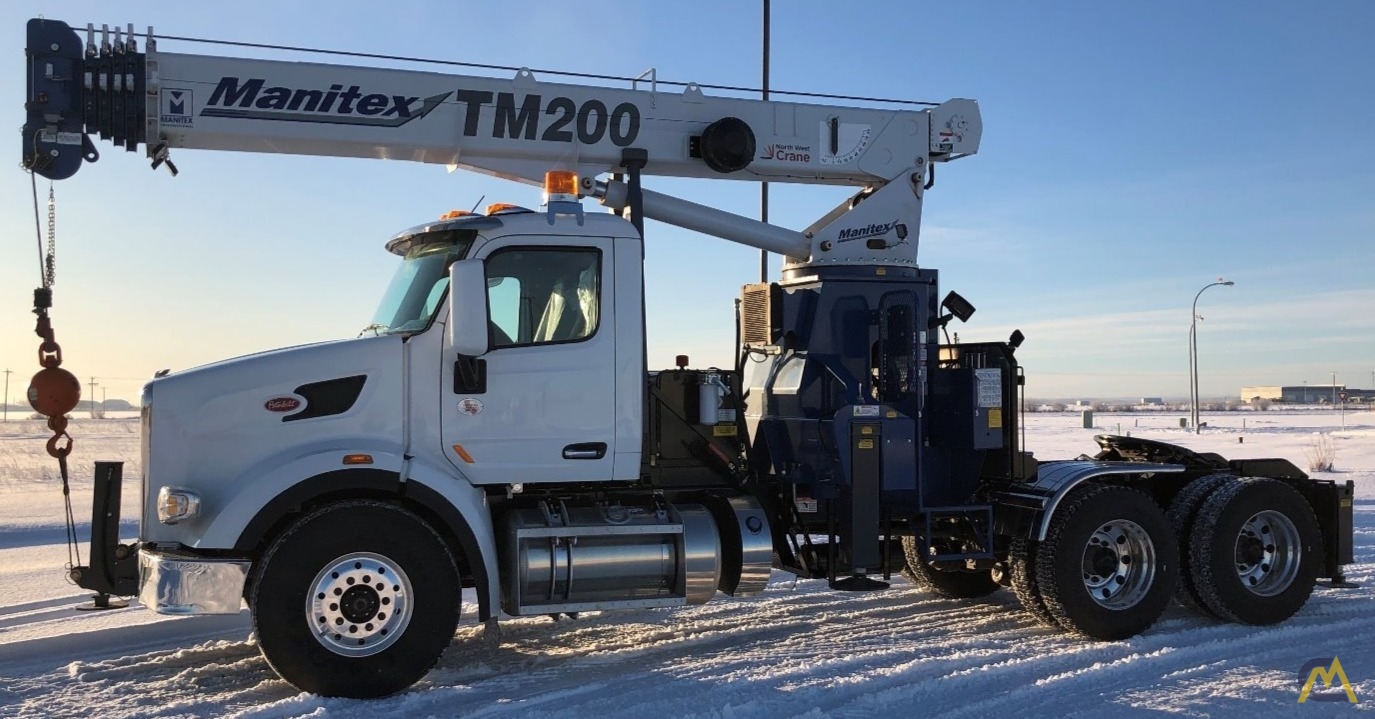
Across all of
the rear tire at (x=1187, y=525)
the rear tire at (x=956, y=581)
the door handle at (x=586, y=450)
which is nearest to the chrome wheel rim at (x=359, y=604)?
the door handle at (x=586, y=450)

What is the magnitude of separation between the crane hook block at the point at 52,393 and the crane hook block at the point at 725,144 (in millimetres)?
4600

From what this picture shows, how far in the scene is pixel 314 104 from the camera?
7.44m

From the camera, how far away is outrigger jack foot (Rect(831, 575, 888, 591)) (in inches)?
309

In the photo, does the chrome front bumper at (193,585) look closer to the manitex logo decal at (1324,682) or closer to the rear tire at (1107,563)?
the rear tire at (1107,563)

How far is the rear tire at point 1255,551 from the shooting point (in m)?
8.54

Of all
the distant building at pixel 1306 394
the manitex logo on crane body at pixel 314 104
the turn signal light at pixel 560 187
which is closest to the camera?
the manitex logo on crane body at pixel 314 104

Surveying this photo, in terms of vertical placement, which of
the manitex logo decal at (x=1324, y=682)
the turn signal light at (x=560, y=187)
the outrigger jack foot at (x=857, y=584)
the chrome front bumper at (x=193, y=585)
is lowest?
the manitex logo decal at (x=1324, y=682)

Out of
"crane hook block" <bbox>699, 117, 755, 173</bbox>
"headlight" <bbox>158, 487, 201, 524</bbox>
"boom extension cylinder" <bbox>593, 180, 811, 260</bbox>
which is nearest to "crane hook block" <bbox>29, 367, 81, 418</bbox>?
"headlight" <bbox>158, 487, 201, 524</bbox>

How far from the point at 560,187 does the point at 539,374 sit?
53.0 inches

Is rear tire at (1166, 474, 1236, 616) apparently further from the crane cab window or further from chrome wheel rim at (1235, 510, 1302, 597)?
the crane cab window

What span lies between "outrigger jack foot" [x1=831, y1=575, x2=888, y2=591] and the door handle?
2.08m

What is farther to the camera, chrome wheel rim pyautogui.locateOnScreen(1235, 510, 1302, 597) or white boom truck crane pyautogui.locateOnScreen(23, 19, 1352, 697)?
chrome wheel rim pyautogui.locateOnScreen(1235, 510, 1302, 597)

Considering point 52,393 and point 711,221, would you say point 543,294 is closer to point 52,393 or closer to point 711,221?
point 711,221

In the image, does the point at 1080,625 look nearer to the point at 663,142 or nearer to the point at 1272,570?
the point at 1272,570
